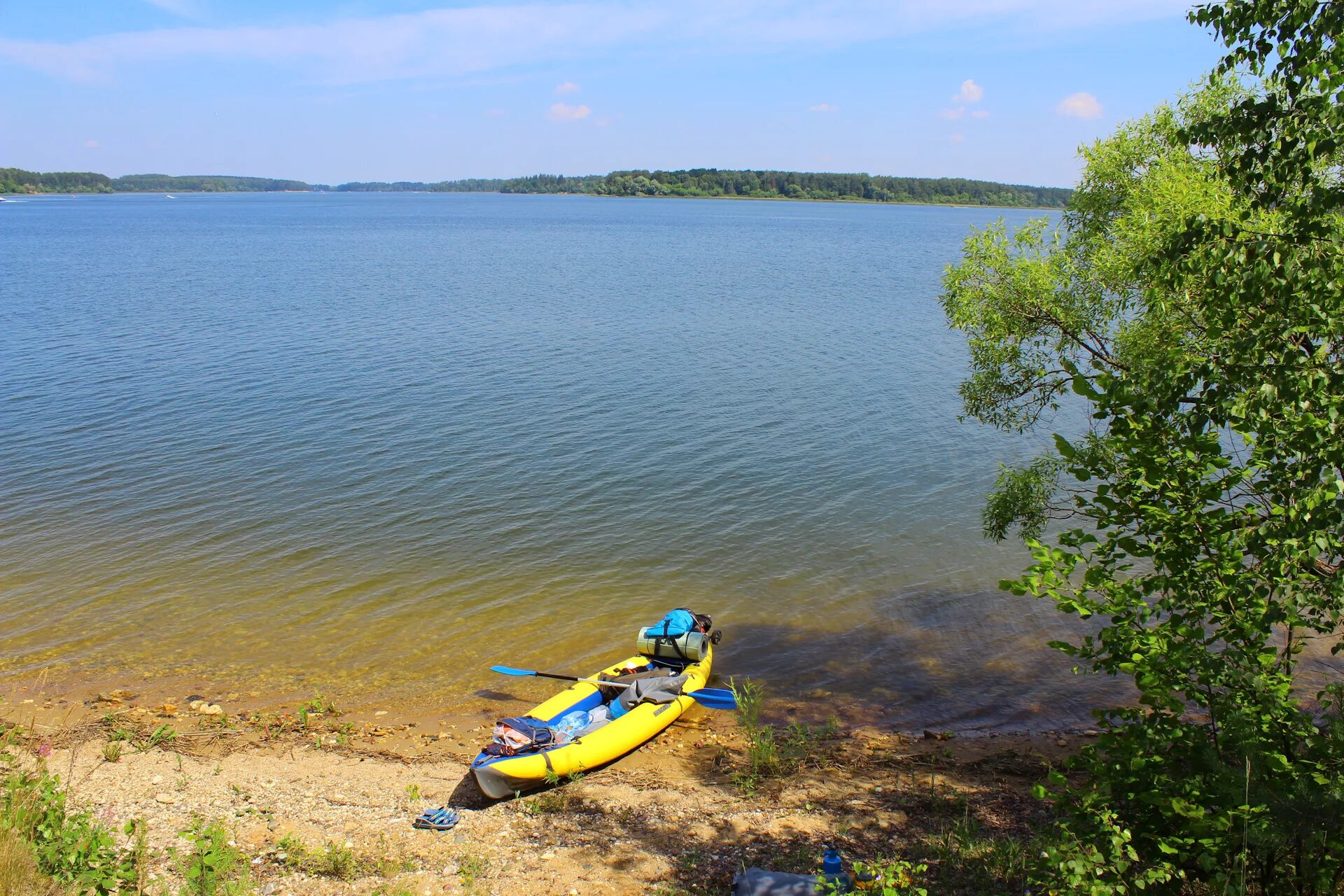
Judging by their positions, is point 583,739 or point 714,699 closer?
point 583,739

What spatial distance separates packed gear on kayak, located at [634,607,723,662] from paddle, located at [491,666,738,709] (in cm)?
62

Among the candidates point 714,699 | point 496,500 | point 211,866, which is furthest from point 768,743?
point 496,500

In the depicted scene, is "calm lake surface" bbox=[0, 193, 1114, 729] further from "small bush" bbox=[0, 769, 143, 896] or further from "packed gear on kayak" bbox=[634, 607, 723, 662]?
"small bush" bbox=[0, 769, 143, 896]

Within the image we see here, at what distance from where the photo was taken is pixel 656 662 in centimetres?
1237

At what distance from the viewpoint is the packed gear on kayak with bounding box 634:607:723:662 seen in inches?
482

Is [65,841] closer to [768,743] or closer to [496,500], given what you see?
[768,743]

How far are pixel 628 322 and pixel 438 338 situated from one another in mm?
8266

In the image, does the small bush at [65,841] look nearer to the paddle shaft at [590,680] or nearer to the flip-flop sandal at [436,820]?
the flip-flop sandal at [436,820]

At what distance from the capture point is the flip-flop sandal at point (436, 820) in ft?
27.7

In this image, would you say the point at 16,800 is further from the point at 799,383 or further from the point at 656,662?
the point at 799,383

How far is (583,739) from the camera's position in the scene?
10.1 metres

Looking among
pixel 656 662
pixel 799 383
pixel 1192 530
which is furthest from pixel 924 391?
pixel 1192 530

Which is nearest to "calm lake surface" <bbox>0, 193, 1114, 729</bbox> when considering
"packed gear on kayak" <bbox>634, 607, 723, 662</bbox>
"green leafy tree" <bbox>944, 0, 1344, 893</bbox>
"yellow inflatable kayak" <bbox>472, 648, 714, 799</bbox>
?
"packed gear on kayak" <bbox>634, 607, 723, 662</bbox>

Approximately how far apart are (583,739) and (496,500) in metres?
9.05
